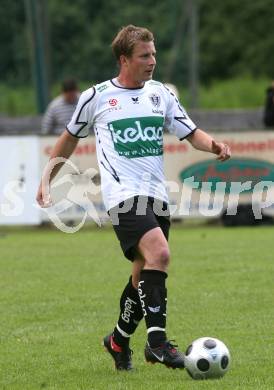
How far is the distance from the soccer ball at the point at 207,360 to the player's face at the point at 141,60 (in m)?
1.65

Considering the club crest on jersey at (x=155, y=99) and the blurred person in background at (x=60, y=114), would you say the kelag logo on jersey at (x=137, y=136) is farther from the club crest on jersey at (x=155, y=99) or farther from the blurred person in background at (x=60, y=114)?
the blurred person in background at (x=60, y=114)

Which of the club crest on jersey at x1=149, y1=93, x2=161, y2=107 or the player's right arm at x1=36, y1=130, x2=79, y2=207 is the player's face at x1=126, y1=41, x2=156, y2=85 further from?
the player's right arm at x1=36, y1=130, x2=79, y2=207

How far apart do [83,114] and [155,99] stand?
457 millimetres

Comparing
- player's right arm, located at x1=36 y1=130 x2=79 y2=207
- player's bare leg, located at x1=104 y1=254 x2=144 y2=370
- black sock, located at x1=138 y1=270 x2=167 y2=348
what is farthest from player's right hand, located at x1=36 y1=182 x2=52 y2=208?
black sock, located at x1=138 y1=270 x2=167 y2=348

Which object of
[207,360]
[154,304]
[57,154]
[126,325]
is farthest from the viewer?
[57,154]

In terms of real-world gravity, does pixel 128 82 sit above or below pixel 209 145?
above

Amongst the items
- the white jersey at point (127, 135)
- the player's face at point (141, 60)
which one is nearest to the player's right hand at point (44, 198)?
the white jersey at point (127, 135)

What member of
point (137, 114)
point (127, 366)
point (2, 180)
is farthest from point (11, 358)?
point (2, 180)

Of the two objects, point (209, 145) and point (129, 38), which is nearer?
point (129, 38)

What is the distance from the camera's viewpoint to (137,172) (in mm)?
7055

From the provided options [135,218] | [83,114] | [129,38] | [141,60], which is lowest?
[135,218]

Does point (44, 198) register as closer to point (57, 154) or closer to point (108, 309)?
point (57, 154)

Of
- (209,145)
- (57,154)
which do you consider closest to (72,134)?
(57,154)

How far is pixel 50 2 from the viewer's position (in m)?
41.4
